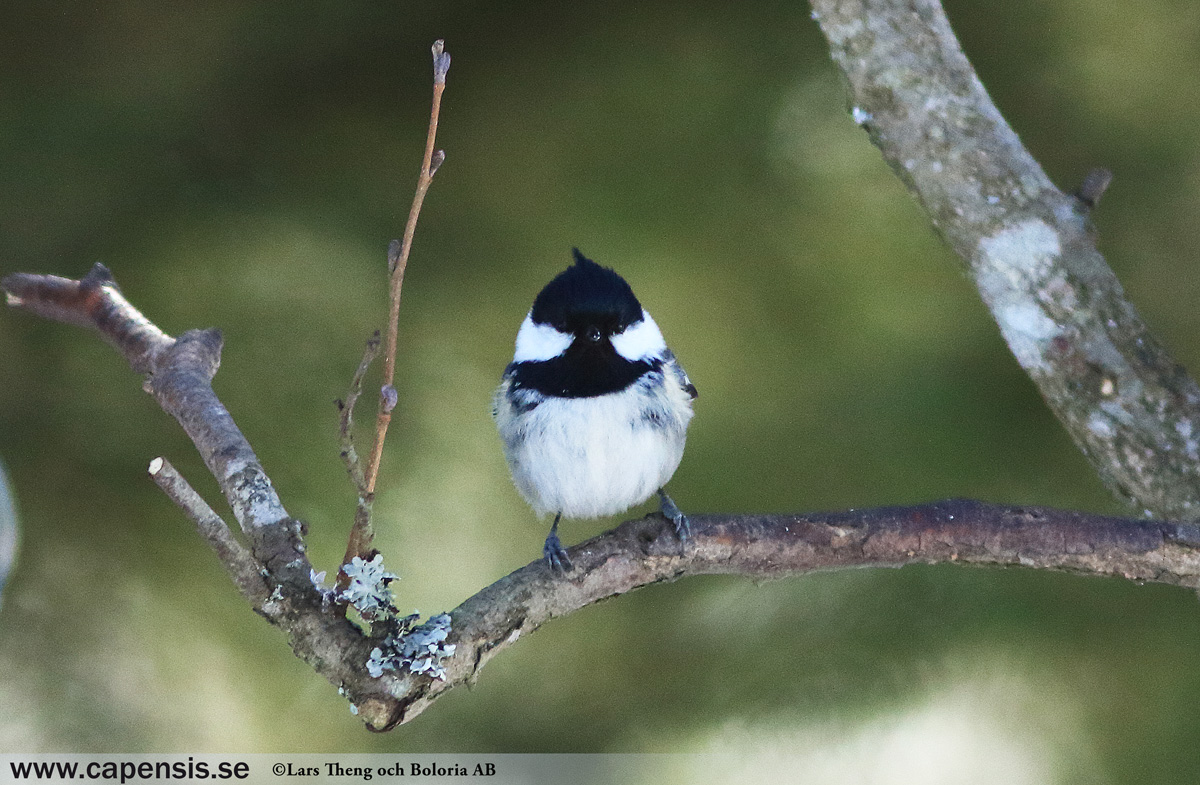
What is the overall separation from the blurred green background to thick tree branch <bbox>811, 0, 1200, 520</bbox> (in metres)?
0.16

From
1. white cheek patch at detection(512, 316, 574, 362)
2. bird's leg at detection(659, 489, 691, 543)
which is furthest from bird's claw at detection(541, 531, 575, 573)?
white cheek patch at detection(512, 316, 574, 362)

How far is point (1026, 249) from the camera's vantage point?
1207 millimetres

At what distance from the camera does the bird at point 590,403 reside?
110 centimetres

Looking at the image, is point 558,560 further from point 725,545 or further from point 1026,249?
point 1026,249

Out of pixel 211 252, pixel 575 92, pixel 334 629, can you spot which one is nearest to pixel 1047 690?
pixel 334 629

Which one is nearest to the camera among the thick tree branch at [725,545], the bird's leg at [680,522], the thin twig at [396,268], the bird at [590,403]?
the thin twig at [396,268]

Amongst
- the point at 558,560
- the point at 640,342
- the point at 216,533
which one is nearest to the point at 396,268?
the point at 216,533

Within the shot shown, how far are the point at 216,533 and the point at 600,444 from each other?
1.45ft

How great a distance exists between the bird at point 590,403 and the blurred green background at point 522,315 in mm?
338

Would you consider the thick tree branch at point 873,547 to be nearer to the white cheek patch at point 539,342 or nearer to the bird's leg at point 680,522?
the bird's leg at point 680,522

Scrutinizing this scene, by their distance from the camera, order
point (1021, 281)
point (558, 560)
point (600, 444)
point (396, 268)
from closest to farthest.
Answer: point (396, 268), point (558, 560), point (600, 444), point (1021, 281)

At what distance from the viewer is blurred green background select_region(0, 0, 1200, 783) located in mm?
1339

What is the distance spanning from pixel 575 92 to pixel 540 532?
69 cm

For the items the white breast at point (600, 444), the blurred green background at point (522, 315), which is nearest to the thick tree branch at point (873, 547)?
the white breast at point (600, 444)
